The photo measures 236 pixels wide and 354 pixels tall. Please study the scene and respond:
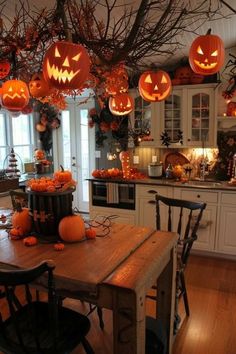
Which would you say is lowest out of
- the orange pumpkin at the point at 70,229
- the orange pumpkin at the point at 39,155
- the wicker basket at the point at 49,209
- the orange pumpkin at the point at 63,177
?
the orange pumpkin at the point at 70,229

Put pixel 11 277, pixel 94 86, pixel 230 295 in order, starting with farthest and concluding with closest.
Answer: pixel 230 295
pixel 94 86
pixel 11 277

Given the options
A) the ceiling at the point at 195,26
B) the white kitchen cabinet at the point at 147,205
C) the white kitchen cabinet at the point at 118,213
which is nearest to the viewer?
the ceiling at the point at 195,26

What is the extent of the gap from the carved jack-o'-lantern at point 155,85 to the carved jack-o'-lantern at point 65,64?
0.64m

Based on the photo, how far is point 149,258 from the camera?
1636 millimetres

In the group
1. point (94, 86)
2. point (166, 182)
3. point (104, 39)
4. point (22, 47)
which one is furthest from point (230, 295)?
point (22, 47)

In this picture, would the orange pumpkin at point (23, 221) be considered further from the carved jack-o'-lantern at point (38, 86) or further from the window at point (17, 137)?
the window at point (17, 137)

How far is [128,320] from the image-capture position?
1.37 metres

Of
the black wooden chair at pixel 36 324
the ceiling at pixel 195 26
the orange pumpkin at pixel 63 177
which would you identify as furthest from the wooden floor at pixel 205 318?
the ceiling at pixel 195 26

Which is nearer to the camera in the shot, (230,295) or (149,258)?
(149,258)

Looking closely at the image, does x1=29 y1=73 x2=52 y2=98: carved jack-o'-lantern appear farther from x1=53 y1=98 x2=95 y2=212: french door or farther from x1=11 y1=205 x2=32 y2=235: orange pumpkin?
x1=53 y1=98 x2=95 y2=212: french door

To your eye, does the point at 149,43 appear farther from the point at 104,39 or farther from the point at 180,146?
the point at 180,146

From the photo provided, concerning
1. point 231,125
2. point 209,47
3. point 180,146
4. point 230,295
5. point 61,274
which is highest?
point 209,47

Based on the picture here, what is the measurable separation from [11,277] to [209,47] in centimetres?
197

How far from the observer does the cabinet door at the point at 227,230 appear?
3.62 meters
